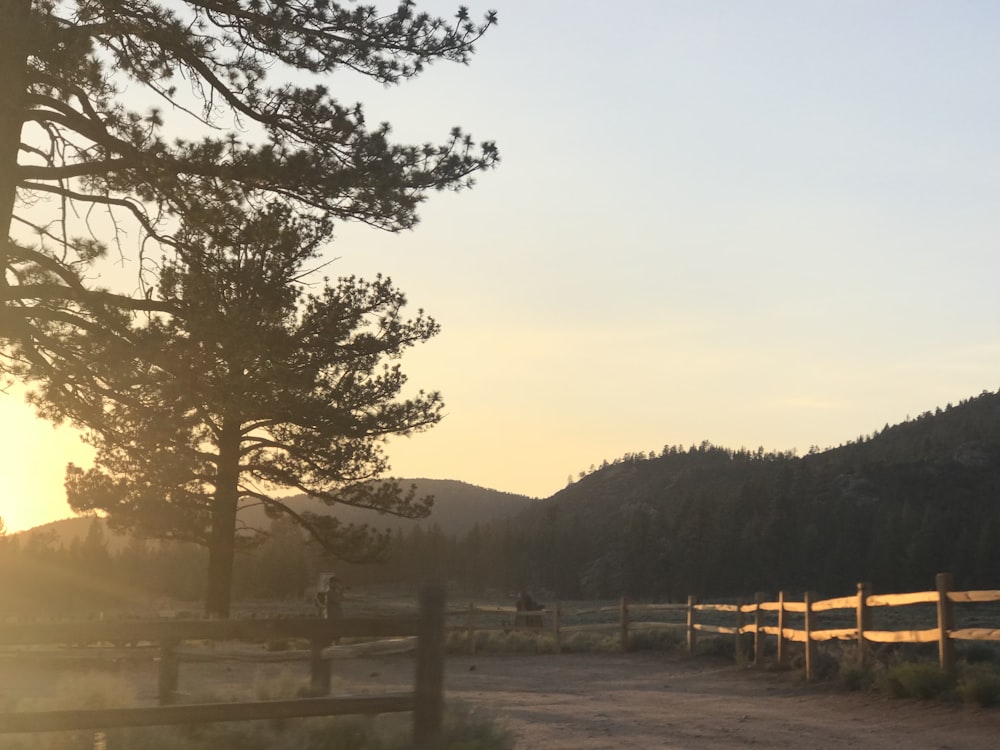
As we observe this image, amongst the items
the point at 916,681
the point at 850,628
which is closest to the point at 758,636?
the point at 850,628

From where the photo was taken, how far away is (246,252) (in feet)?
37.2

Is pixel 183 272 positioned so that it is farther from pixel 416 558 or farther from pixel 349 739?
pixel 416 558

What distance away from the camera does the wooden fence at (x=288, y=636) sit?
5.29 meters

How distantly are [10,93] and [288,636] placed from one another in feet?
23.4

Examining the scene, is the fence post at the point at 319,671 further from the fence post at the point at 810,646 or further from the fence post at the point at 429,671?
the fence post at the point at 810,646

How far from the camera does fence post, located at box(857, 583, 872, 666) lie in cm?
1505

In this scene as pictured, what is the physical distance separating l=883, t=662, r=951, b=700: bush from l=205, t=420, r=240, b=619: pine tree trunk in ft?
49.1

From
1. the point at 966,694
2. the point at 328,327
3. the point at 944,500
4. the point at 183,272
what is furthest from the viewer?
the point at 944,500

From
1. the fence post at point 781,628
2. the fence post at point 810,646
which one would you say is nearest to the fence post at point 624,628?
the fence post at point 781,628

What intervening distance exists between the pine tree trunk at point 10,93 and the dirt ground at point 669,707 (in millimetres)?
5341

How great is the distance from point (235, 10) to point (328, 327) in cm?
984

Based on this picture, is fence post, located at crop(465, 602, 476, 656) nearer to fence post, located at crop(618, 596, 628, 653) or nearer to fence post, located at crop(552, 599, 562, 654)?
fence post, located at crop(552, 599, 562, 654)

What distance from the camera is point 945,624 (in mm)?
12836

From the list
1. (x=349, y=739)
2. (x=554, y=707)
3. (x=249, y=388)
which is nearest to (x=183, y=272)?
(x=249, y=388)
